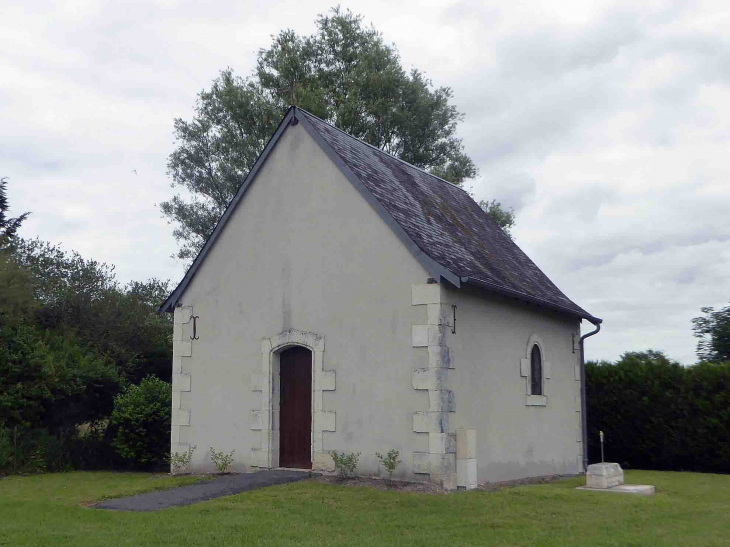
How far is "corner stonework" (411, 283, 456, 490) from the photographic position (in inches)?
491

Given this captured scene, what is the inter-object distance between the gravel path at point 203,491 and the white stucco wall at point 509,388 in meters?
3.11

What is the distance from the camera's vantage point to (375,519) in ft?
33.3

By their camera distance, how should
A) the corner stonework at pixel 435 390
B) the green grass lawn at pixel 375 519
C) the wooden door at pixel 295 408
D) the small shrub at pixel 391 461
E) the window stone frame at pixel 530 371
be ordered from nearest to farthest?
the green grass lawn at pixel 375 519
the corner stonework at pixel 435 390
the small shrub at pixel 391 461
the wooden door at pixel 295 408
the window stone frame at pixel 530 371

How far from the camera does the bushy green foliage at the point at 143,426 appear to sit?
16.8 metres

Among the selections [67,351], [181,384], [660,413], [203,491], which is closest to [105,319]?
[67,351]

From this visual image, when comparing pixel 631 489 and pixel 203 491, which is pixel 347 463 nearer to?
pixel 203 491

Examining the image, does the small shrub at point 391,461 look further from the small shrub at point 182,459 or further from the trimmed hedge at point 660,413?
the trimmed hedge at point 660,413

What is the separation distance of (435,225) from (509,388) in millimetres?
3422

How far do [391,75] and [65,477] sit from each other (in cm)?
1826

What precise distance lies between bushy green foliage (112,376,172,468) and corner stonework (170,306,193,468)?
4.84 ft

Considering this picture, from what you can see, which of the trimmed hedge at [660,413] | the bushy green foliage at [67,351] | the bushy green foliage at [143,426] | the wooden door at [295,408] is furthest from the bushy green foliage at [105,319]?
the trimmed hedge at [660,413]

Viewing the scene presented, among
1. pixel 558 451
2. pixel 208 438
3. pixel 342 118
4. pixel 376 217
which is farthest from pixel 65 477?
pixel 342 118

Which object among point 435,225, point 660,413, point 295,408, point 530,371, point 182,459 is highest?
point 435,225

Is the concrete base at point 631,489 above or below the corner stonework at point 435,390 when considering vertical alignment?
below
